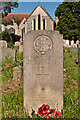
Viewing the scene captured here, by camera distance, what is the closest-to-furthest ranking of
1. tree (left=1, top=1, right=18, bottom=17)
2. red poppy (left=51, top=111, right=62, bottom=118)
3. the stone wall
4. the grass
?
red poppy (left=51, top=111, right=62, bottom=118)
the grass
the stone wall
tree (left=1, top=1, right=18, bottom=17)

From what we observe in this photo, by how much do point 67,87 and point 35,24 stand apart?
2275 cm

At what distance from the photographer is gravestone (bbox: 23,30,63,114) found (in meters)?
4.44

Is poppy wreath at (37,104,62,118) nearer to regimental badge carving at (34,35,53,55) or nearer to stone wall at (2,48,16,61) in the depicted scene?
regimental badge carving at (34,35,53,55)

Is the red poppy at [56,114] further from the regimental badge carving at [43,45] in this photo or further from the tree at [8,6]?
the tree at [8,6]

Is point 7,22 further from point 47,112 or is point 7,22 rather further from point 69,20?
point 47,112

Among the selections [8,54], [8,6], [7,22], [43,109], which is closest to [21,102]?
[43,109]

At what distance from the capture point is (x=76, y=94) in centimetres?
605

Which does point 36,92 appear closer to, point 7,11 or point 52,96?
point 52,96

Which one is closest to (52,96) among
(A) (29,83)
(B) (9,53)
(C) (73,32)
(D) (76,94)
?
(A) (29,83)

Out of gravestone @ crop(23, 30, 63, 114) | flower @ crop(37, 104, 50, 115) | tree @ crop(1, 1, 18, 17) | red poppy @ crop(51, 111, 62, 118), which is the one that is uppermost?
tree @ crop(1, 1, 18, 17)

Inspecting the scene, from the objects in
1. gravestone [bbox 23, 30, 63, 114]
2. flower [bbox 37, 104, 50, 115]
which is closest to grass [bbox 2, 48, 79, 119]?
flower [bbox 37, 104, 50, 115]

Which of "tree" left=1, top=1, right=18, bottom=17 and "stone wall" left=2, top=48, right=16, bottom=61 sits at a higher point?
"tree" left=1, top=1, right=18, bottom=17

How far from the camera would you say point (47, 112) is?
169 inches

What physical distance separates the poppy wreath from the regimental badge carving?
4.89 feet
